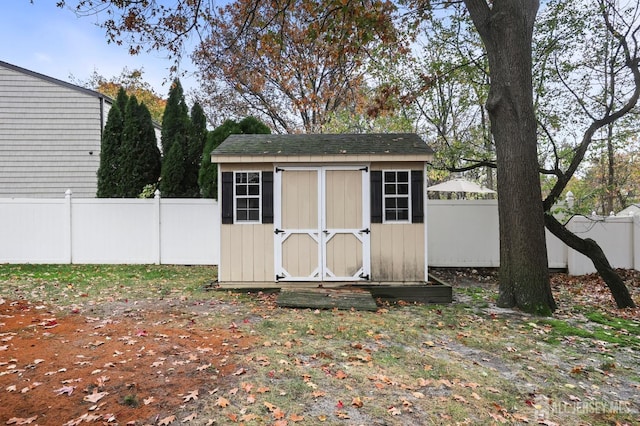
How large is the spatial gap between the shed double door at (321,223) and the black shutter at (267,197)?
0.09 meters

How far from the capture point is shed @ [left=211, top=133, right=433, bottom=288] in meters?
6.46

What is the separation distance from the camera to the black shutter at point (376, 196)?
6.48 metres

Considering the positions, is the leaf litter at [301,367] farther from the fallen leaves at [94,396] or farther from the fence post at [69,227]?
the fence post at [69,227]

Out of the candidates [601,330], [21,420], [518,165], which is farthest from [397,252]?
[21,420]

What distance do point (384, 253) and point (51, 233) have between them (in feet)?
26.8

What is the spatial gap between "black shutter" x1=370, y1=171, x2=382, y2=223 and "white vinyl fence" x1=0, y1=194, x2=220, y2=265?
4535 millimetres

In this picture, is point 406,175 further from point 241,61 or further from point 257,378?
point 241,61

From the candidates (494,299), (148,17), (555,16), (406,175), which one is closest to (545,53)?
(555,16)

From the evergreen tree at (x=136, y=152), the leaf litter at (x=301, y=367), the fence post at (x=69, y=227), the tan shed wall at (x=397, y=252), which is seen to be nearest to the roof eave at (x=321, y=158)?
the tan shed wall at (x=397, y=252)

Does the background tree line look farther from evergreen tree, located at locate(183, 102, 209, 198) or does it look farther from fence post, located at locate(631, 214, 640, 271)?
fence post, located at locate(631, 214, 640, 271)

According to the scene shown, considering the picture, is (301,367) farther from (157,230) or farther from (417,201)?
(157,230)

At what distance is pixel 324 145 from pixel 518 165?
3173 millimetres

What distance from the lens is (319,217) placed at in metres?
6.52

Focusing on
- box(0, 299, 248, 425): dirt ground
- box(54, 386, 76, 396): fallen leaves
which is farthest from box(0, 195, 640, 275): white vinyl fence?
box(54, 386, 76, 396): fallen leaves
